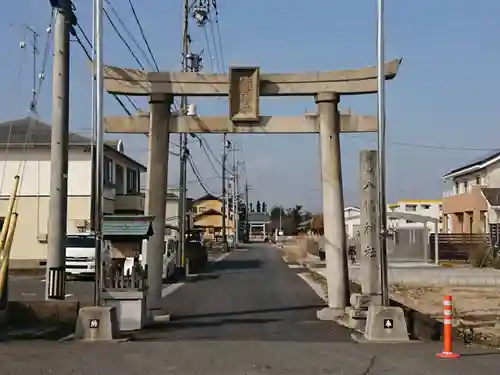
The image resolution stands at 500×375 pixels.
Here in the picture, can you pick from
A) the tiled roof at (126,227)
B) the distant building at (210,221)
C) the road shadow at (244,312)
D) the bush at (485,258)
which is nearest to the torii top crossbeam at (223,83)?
the tiled roof at (126,227)

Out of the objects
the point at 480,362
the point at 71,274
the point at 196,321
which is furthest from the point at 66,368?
the point at 71,274

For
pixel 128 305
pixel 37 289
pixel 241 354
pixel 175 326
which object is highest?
pixel 128 305

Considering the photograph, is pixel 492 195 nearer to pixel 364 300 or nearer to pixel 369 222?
pixel 369 222

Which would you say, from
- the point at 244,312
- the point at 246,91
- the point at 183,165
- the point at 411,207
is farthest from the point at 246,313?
the point at 411,207

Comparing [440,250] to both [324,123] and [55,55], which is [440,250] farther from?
[55,55]

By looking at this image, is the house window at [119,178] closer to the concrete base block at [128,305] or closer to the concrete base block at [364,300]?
the concrete base block at [128,305]

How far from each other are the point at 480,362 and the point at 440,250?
37277mm

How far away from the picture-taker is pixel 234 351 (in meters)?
11.8

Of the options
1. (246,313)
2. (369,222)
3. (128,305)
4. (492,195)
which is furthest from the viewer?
(492,195)

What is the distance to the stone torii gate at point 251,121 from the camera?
18.2 metres

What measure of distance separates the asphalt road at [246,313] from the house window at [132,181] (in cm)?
2225

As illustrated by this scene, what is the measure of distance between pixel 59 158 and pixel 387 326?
25.0 feet

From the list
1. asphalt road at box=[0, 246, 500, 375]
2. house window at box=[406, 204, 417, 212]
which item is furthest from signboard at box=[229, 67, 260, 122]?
house window at box=[406, 204, 417, 212]

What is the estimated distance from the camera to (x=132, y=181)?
179 ft
